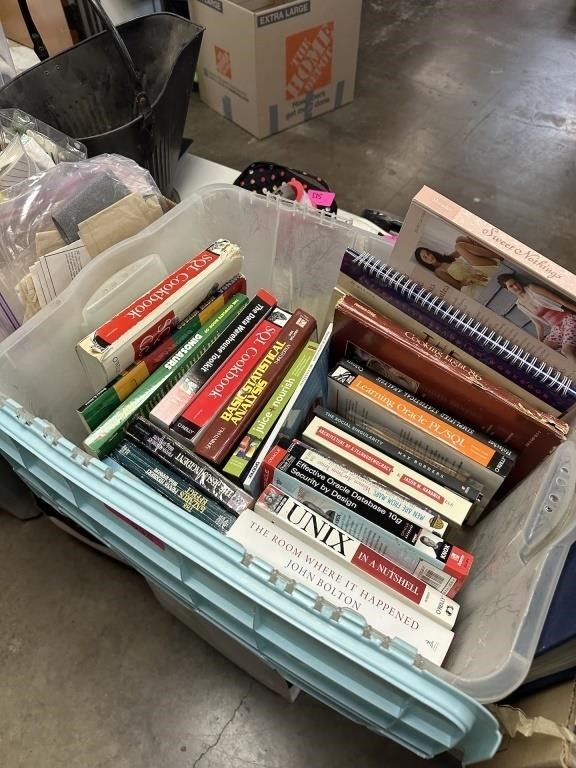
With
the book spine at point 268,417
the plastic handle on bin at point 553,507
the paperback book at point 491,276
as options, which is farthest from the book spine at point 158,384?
the plastic handle on bin at point 553,507

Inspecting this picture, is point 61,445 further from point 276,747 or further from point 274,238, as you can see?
point 276,747

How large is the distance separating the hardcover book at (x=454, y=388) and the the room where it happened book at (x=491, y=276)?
66 mm

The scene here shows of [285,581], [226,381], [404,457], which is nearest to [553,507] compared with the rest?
[404,457]

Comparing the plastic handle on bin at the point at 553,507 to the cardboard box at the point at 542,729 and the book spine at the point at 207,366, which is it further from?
the book spine at the point at 207,366

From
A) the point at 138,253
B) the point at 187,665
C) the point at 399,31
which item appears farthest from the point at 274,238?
the point at 399,31

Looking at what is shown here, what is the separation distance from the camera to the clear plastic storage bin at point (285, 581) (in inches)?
16.4

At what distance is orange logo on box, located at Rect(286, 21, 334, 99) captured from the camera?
63.2 inches

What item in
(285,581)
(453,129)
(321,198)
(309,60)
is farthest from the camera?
(453,129)

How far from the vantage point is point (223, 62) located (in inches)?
67.0

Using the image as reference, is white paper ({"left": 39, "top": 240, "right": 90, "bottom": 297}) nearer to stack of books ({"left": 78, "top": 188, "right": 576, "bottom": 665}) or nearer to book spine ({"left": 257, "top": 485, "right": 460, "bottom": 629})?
stack of books ({"left": 78, "top": 188, "right": 576, "bottom": 665})

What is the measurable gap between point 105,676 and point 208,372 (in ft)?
2.09

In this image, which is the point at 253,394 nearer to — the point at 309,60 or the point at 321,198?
the point at 321,198

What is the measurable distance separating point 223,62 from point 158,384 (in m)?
1.53

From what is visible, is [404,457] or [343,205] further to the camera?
[343,205]
